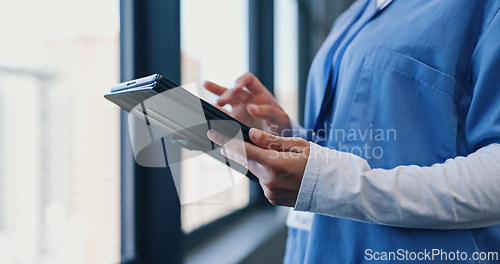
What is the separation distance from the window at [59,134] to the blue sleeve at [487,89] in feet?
2.47

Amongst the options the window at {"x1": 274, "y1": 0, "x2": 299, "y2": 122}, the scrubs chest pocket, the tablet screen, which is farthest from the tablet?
the window at {"x1": 274, "y1": 0, "x2": 299, "y2": 122}

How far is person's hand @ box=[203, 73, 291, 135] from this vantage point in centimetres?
75

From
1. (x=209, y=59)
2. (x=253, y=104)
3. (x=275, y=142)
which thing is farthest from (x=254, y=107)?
(x=209, y=59)

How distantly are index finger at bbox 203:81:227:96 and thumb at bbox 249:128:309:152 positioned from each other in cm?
29

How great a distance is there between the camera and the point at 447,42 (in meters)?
0.55

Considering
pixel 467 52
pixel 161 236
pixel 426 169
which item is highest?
pixel 467 52

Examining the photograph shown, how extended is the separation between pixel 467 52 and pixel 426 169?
18cm

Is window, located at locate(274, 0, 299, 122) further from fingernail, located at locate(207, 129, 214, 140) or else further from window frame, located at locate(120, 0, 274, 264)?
fingernail, located at locate(207, 129, 214, 140)

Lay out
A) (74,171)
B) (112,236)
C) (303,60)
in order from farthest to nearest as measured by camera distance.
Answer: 1. (303,60)
2. (112,236)
3. (74,171)

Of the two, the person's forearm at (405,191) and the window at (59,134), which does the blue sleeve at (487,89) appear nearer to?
the person's forearm at (405,191)

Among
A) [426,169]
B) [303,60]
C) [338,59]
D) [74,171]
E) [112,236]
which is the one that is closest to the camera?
[426,169]

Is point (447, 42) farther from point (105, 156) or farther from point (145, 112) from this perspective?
point (105, 156)

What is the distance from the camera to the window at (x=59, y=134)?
0.70m

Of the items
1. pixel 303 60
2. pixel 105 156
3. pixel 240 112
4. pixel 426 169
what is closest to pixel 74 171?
pixel 105 156
